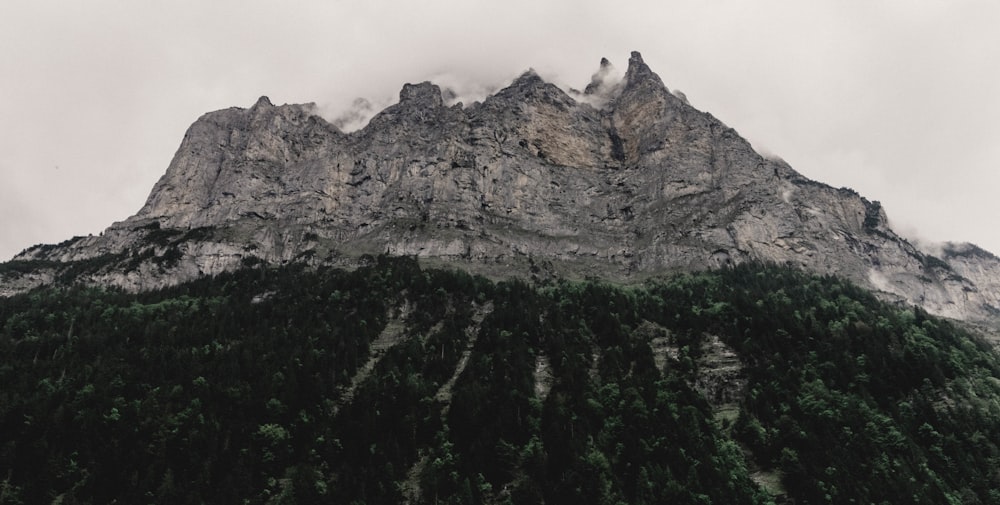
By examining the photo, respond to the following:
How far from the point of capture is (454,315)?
14088 cm

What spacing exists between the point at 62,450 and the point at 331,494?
38.6 metres

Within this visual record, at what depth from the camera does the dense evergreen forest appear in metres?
86.9

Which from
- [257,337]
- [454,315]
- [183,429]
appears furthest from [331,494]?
[454,315]

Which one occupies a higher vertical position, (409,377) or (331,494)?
(409,377)

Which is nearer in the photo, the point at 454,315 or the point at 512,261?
the point at 454,315

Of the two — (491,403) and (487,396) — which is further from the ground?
(487,396)

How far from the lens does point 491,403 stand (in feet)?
336

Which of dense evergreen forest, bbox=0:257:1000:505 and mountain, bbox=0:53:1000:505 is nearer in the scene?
dense evergreen forest, bbox=0:257:1000:505

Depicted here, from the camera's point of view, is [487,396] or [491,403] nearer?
[491,403]

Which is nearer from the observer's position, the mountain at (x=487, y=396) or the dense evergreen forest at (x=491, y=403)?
the dense evergreen forest at (x=491, y=403)

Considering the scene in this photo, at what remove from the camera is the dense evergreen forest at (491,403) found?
86.9m

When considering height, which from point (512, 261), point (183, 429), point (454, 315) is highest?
point (512, 261)

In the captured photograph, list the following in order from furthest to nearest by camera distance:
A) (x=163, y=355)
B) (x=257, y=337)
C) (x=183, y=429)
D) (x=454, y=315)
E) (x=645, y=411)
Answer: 1. (x=454, y=315)
2. (x=257, y=337)
3. (x=163, y=355)
4. (x=645, y=411)
5. (x=183, y=429)

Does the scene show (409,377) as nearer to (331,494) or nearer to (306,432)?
(306,432)
